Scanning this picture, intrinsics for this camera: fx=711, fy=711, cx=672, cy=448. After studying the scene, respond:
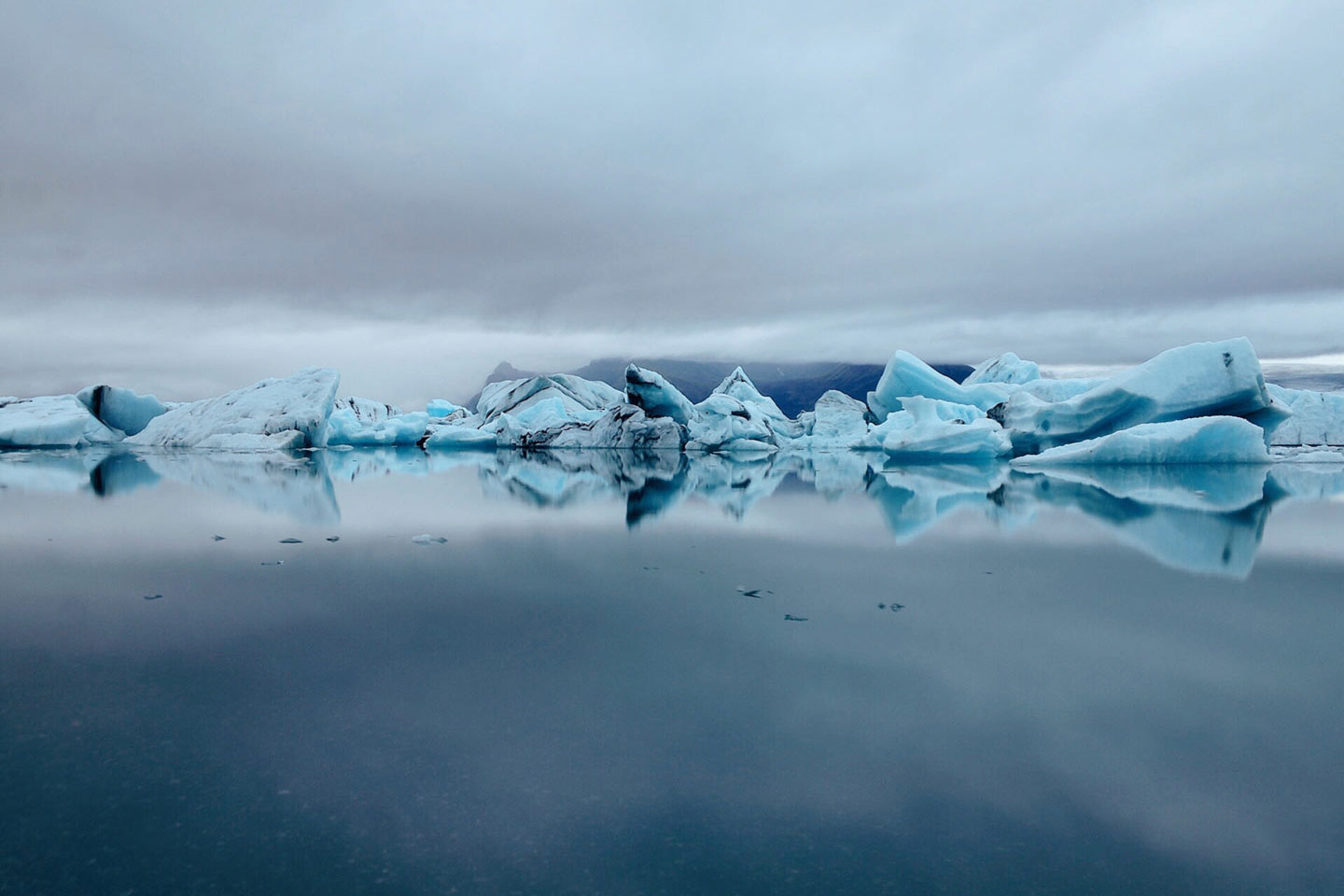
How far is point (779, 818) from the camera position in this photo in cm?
152

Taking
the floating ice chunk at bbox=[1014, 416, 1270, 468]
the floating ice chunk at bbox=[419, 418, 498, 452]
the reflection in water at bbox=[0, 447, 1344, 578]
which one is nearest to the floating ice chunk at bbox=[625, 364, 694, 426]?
the reflection in water at bbox=[0, 447, 1344, 578]

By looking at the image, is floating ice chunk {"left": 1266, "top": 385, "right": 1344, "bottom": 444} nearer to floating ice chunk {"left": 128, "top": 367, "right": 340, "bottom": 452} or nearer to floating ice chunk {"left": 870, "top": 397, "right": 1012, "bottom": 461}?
floating ice chunk {"left": 870, "top": 397, "right": 1012, "bottom": 461}

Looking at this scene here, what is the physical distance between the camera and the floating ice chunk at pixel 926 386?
71.3 ft

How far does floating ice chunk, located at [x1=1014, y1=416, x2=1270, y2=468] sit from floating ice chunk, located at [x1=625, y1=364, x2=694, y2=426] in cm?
1020

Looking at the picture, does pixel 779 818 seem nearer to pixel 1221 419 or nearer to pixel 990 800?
pixel 990 800

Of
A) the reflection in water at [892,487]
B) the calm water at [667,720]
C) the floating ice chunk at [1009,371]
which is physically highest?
the floating ice chunk at [1009,371]

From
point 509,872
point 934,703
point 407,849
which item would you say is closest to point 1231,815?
point 934,703

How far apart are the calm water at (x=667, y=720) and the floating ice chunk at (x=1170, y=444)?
28.7 feet

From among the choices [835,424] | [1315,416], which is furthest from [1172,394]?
[835,424]

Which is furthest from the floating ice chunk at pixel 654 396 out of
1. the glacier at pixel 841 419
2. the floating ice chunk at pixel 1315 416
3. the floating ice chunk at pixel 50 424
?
the floating ice chunk at pixel 1315 416

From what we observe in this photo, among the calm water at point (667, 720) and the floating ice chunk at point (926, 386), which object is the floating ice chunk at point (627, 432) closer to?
the floating ice chunk at point (926, 386)

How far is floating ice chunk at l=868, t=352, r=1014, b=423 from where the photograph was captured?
71.3 feet

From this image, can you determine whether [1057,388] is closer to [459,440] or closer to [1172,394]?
[1172,394]

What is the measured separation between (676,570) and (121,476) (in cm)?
1026
